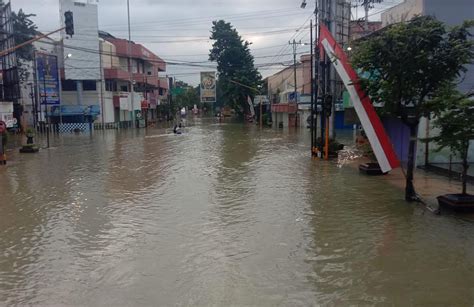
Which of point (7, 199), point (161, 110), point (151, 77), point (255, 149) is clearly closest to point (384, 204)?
point (7, 199)

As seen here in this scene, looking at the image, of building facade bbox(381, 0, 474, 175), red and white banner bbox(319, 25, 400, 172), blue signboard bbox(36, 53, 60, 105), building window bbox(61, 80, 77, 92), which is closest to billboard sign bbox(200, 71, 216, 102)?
building window bbox(61, 80, 77, 92)

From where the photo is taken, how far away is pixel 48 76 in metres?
44.2

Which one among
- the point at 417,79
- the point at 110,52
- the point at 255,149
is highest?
the point at 110,52

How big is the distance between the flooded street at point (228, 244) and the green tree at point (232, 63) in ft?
178

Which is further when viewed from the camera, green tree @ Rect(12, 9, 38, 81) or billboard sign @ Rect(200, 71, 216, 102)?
billboard sign @ Rect(200, 71, 216, 102)

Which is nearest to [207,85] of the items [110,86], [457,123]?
[110,86]

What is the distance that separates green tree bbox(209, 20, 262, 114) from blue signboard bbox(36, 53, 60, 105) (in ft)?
94.5

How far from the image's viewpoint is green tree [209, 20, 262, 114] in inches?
2712

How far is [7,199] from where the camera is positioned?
12945 millimetres

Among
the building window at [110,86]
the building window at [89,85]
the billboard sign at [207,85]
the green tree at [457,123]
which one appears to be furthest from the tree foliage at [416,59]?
the billboard sign at [207,85]

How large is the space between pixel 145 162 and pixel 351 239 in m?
14.3

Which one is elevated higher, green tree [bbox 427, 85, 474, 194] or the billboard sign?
the billboard sign

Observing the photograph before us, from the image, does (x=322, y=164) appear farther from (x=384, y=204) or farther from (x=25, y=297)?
(x=25, y=297)

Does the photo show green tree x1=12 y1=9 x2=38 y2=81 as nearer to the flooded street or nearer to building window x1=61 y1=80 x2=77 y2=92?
building window x1=61 y1=80 x2=77 y2=92
